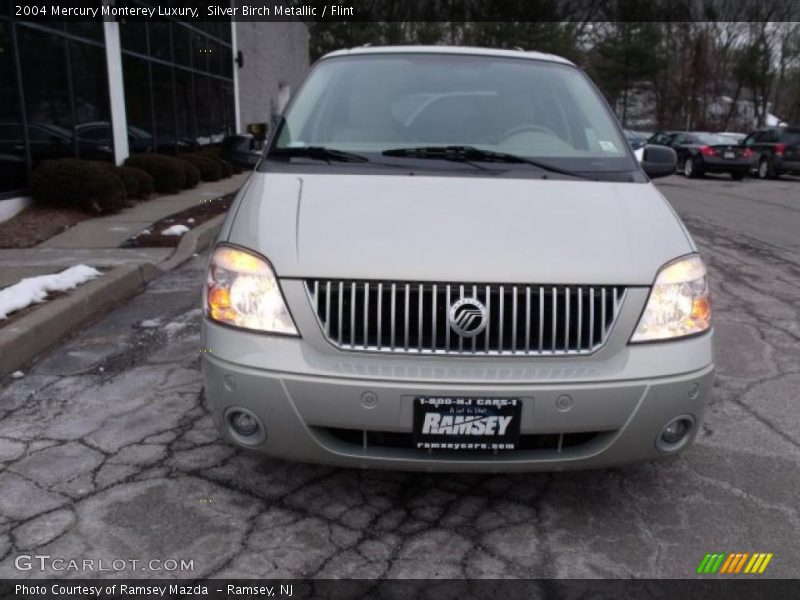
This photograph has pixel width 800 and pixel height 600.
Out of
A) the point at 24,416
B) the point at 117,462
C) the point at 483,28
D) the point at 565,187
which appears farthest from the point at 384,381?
the point at 483,28

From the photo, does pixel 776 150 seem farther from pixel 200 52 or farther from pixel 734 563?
pixel 734 563

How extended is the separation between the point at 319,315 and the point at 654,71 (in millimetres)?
48159

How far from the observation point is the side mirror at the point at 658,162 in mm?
4125

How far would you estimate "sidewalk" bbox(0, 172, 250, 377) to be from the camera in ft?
14.1

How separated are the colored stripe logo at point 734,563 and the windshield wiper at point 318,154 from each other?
6.97ft

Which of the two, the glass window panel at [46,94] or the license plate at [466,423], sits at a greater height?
the glass window panel at [46,94]

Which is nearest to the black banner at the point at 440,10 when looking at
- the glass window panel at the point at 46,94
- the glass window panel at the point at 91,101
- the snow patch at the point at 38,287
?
the glass window panel at the point at 91,101

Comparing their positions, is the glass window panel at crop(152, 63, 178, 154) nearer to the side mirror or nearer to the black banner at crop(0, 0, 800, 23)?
the black banner at crop(0, 0, 800, 23)

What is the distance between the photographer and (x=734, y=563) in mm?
2418

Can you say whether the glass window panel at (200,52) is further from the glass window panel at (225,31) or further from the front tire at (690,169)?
the front tire at (690,169)

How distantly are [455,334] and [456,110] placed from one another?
1.71 metres

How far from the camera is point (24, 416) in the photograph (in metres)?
3.50

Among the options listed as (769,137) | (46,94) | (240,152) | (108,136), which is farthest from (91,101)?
(769,137)

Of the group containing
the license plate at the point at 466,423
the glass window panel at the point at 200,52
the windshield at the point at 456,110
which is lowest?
the license plate at the point at 466,423
